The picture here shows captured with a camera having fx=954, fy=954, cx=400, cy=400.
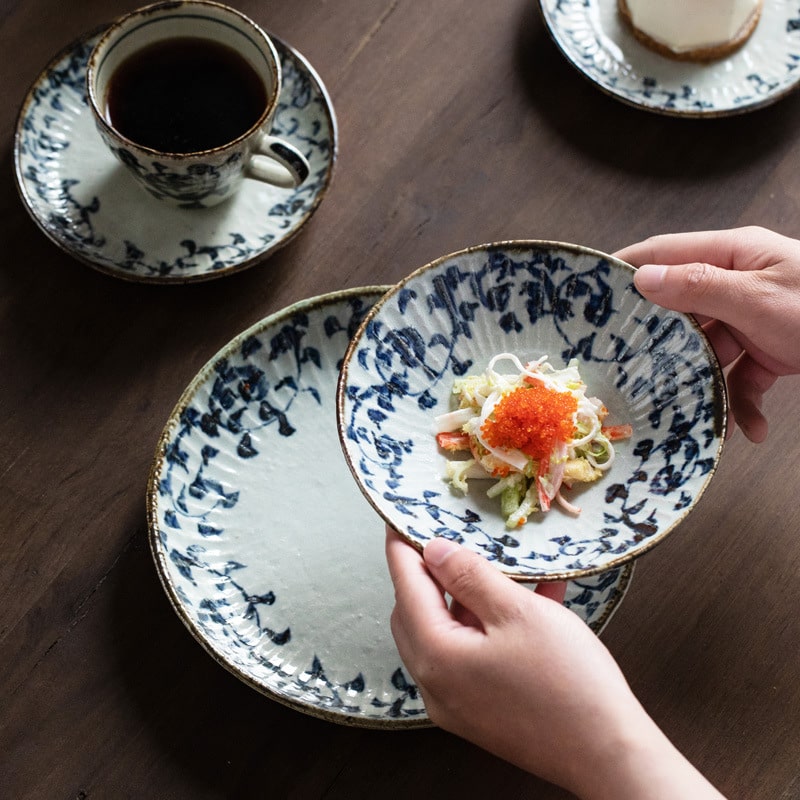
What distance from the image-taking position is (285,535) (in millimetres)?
1161

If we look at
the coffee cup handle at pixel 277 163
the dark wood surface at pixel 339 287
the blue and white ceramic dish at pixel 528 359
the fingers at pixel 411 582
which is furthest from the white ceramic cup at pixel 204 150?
the fingers at pixel 411 582

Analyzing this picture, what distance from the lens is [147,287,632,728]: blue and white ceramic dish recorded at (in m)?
1.11

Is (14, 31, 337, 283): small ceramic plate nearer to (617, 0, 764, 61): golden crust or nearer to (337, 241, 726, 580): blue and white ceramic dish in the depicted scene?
(337, 241, 726, 580): blue and white ceramic dish

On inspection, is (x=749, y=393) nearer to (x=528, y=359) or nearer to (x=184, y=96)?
(x=528, y=359)

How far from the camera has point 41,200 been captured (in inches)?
50.4

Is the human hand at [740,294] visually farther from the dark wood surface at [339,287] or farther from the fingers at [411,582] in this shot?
the fingers at [411,582]

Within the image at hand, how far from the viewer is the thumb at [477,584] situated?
3.16 ft

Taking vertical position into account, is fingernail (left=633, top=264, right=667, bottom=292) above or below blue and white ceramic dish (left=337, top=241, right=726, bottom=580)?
above

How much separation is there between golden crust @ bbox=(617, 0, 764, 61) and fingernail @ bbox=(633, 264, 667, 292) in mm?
473

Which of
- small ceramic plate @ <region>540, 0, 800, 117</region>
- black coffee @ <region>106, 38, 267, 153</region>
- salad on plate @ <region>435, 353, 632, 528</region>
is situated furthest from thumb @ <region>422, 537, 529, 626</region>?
small ceramic plate @ <region>540, 0, 800, 117</region>

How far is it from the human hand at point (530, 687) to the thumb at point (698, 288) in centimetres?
37

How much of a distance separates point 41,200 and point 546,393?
28.6 inches

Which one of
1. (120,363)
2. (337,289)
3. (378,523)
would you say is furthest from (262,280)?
(378,523)

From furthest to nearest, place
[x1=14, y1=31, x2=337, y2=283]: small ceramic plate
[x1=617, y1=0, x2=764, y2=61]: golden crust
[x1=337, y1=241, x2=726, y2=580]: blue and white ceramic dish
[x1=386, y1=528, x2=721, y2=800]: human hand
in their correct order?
[x1=617, y1=0, x2=764, y2=61]: golden crust < [x1=14, y1=31, x2=337, y2=283]: small ceramic plate < [x1=337, y1=241, x2=726, y2=580]: blue and white ceramic dish < [x1=386, y1=528, x2=721, y2=800]: human hand
